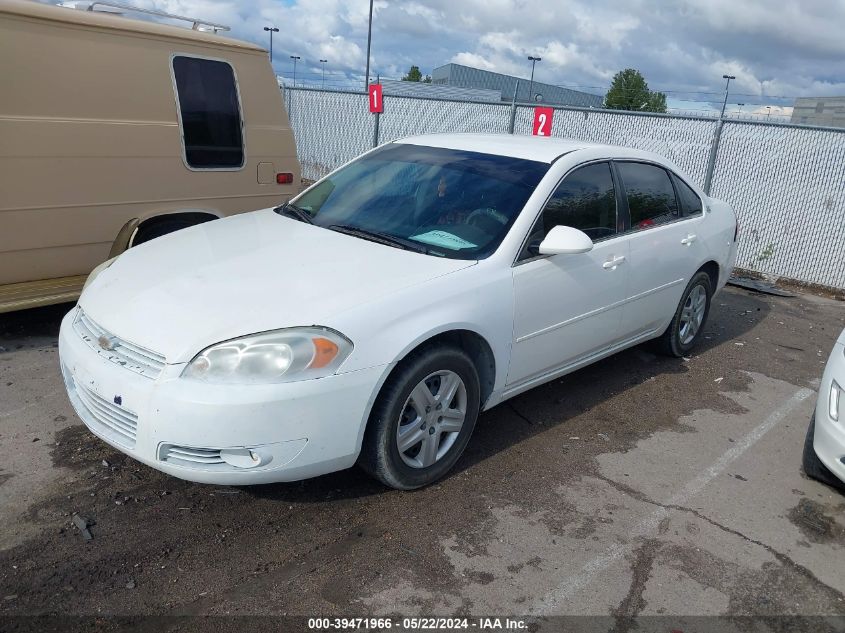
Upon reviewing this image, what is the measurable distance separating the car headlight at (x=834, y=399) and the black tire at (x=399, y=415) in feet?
5.90

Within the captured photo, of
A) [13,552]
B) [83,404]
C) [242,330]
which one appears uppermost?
[242,330]

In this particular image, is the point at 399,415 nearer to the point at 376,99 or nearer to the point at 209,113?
the point at 209,113

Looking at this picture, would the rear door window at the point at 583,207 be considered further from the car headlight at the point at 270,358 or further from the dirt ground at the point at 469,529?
the car headlight at the point at 270,358

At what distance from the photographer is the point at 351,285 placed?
321 cm

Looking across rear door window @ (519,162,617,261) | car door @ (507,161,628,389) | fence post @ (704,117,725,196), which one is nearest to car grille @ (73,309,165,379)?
car door @ (507,161,628,389)

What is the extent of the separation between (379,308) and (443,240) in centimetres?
86

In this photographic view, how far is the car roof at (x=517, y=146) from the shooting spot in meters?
4.34

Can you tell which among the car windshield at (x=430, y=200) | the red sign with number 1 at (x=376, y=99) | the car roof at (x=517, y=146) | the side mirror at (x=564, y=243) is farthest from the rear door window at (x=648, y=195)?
the red sign with number 1 at (x=376, y=99)

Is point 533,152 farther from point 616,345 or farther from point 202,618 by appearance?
point 202,618

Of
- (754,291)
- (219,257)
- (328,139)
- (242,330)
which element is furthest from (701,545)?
(328,139)

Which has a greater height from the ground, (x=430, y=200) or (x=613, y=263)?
(x=430, y=200)

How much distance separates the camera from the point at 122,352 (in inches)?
119

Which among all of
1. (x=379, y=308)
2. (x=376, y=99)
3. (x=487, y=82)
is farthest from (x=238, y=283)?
(x=487, y=82)

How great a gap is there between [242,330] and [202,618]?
1.10m
